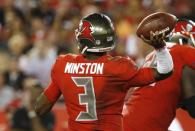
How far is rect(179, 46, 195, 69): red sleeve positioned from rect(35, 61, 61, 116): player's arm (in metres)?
0.99

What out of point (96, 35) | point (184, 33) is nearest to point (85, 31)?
point (96, 35)

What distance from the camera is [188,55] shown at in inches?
201

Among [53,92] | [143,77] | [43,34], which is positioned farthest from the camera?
[43,34]

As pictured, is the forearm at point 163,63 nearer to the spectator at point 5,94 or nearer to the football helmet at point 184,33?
the football helmet at point 184,33

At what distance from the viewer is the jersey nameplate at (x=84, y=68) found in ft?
15.2

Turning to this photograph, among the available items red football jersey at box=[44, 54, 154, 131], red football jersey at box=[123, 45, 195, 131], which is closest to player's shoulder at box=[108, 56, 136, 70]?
red football jersey at box=[44, 54, 154, 131]

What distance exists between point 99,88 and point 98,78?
68 millimetres

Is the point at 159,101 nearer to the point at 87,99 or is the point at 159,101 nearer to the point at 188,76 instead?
the point at 188,76

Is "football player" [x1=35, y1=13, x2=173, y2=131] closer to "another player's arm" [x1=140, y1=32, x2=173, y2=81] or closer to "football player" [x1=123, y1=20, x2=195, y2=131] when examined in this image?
"another player's arm" [x1=140, y1=32, x2=173, y2=81]

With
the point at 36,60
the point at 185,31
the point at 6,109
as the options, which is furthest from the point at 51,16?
the point at 185,31

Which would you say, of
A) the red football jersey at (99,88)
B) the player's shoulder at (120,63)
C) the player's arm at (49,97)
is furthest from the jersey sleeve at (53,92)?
the player's shoulder at (120,63)

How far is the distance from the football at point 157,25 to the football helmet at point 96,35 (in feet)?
0.74

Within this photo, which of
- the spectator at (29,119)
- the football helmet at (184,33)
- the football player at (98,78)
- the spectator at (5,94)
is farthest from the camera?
the spectator at (5,94)

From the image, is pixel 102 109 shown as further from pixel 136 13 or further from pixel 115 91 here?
pixel 136 13
